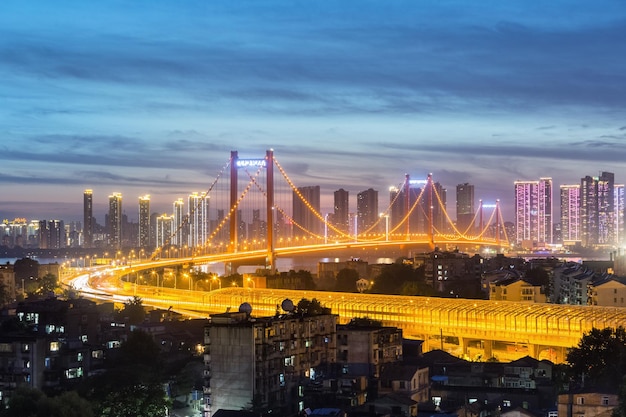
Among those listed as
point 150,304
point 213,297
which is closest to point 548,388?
point 213,297

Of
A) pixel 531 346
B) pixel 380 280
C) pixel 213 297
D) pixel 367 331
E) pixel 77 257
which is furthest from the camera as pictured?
pixel 77 257

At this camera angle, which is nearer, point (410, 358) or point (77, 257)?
point (410, 358)

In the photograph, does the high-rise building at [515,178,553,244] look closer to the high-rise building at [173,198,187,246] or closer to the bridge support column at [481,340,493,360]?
the high-rise building at [173,198,187,246]

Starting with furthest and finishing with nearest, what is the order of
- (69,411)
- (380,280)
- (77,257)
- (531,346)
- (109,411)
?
1. (77,257)
2. (380,280)
3. (531,346)
4. (109,411)
5. (69,411)

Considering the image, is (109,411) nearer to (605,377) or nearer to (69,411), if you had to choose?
(69,411)

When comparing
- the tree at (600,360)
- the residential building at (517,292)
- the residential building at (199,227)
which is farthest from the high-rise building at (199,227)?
the tree at (600,360)

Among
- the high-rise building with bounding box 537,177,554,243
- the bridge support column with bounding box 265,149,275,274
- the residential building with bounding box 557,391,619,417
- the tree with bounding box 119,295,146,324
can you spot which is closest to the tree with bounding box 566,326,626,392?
the residential building with bounding box 557,391,619,417

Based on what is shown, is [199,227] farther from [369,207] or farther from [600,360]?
[600,360]
